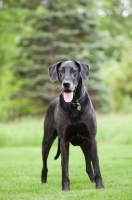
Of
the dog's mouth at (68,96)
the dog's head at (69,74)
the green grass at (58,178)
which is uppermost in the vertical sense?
the dog's head at (69,74)

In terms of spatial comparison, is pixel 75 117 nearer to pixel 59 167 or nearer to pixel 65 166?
pixel 65 166

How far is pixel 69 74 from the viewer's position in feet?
19.3

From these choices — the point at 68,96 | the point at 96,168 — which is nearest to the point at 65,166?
the point at 96,168

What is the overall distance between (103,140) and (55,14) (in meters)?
12.1

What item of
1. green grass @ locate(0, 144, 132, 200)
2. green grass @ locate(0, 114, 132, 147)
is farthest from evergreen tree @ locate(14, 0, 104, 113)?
green grass @ locate(0, 144, 132, 200)

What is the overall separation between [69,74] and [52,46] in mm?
19695

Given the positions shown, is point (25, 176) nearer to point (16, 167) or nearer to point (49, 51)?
point (16, 167)

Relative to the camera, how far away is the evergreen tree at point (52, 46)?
25.2 meters

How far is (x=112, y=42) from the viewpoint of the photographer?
33.6 m

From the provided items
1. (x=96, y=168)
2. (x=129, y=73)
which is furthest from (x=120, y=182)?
(x=129, y=73)

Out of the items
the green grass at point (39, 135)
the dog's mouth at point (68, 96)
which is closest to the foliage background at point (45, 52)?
the green grass at point (39, 135)

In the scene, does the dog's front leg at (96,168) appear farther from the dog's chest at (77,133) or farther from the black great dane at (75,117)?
the dog's chest at (77,133)

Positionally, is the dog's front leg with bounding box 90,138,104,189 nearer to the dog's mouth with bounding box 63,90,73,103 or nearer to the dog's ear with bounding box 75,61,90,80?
the dog's mouth with bounding box 63,90,73,103

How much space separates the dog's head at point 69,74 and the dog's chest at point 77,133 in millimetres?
434
